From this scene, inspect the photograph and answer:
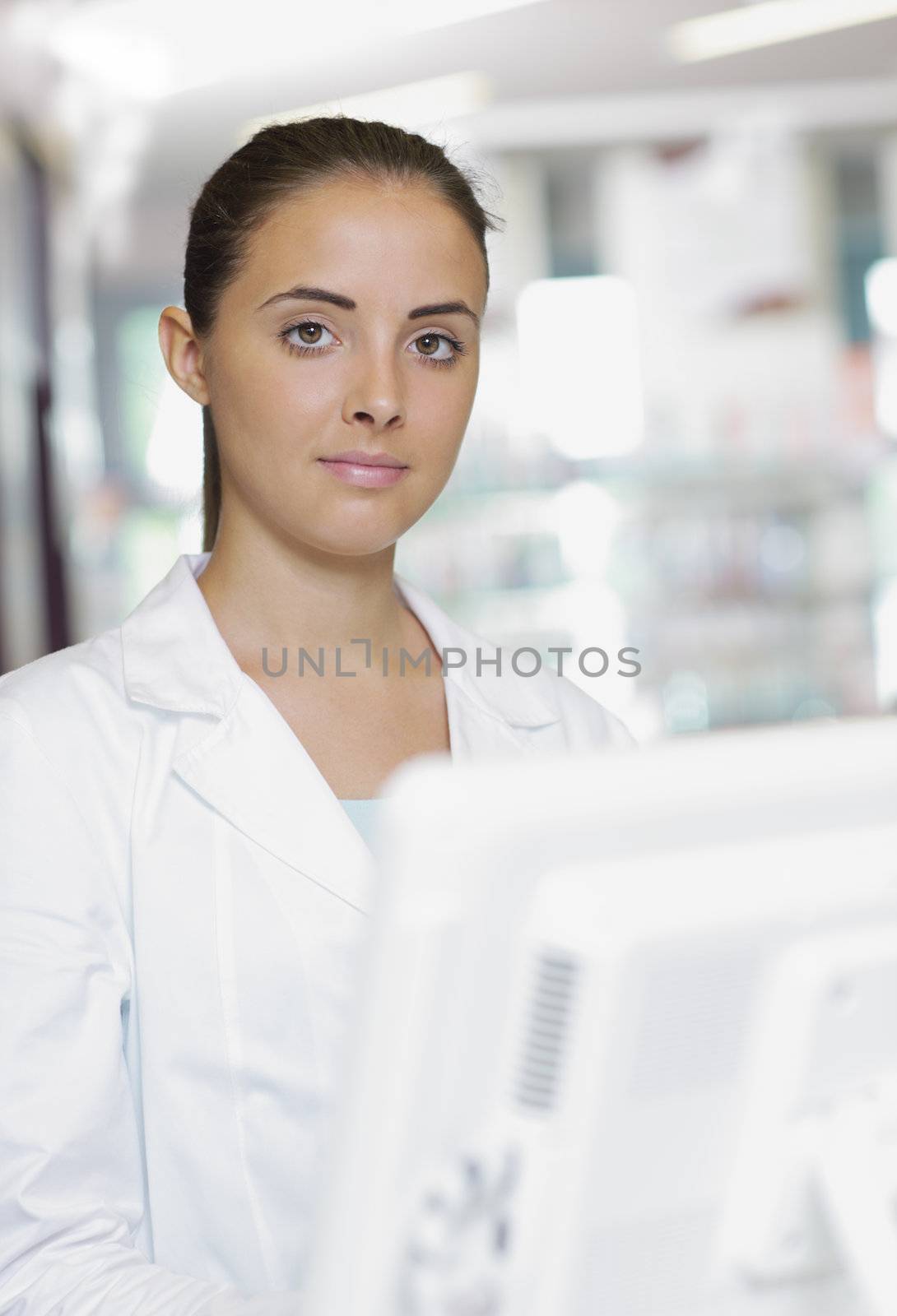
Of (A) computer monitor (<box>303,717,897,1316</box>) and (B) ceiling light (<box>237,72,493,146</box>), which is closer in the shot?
(A) computer monitor (<box>303,717,897,1316</box>)

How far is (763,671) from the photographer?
13.1 feet

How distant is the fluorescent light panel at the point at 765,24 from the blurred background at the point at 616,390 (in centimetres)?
13

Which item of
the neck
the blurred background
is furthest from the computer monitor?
the blurred background

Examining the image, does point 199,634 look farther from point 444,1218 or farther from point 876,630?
point 876,630

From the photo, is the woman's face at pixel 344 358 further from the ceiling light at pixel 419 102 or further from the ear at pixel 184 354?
the ceiling light at pixel 419 102

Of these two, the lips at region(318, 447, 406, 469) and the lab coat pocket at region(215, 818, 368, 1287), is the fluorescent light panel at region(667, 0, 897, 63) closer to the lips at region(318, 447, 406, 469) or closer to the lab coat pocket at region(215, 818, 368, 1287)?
the lips at region(318, 447, 406, 469)

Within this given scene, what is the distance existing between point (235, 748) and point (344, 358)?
0.36 metres

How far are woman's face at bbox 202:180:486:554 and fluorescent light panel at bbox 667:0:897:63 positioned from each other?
8.17ft

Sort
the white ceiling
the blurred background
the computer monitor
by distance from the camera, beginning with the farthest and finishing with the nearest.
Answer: the blurred background < the white ceiling < the computer monitor

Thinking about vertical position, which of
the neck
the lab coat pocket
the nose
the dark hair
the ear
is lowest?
the lab coat pocket

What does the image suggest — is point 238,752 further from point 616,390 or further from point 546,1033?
point 616,390

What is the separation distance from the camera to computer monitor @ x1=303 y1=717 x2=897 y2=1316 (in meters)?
0.50

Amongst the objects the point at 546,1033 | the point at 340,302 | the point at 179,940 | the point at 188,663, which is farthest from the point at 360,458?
the point at 546,1033

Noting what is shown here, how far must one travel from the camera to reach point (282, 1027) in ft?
3.95
